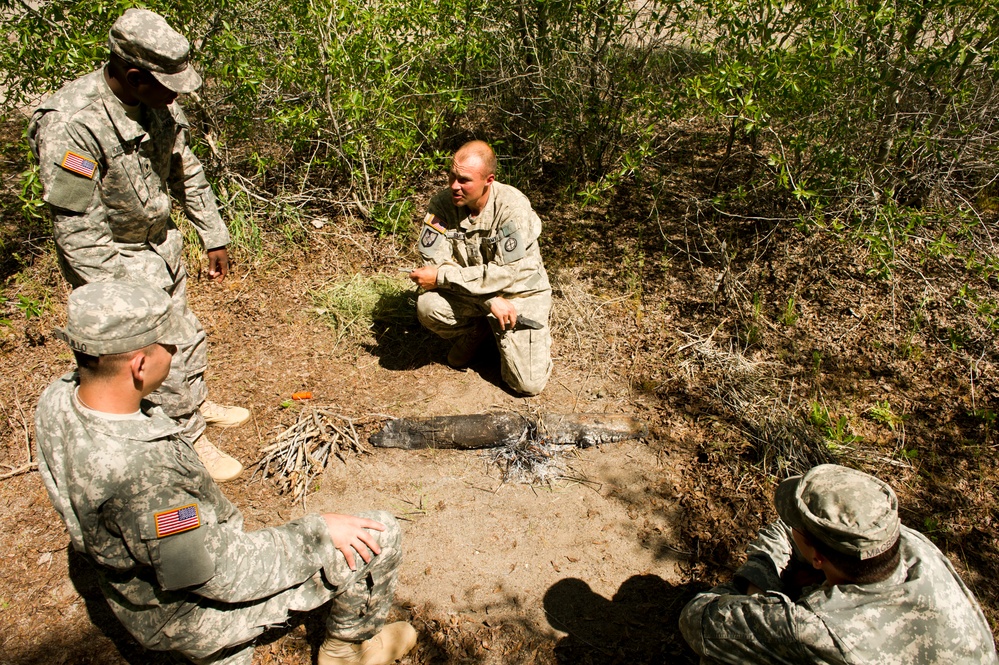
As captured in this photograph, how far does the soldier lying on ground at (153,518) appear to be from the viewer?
1.79 meters

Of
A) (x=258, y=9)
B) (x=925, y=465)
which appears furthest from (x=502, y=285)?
(x=258, y=9)

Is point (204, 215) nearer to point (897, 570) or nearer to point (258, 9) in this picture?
point (258, 9)

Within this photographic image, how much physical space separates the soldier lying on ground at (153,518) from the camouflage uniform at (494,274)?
194 cm

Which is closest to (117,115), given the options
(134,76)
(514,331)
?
(134,76)

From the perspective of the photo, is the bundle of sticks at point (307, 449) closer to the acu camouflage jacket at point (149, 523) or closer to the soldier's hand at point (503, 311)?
the soldier's hand at point (503, 311)

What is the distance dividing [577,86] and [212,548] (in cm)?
446

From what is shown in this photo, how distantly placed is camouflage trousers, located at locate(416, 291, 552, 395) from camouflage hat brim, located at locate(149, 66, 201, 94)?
67.8 inches

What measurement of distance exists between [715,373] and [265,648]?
9.52 ft

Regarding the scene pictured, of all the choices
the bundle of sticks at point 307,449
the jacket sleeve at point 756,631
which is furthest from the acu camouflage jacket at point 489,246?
the jacket sleeve at point 756,631

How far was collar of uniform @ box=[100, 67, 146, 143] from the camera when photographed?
2.86 meters

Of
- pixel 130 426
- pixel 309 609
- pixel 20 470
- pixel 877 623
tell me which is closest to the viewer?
pixel 877 623

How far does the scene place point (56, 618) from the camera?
9.14ft

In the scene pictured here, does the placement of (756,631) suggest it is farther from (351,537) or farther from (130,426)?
(130,426)

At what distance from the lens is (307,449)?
11.6 feet
